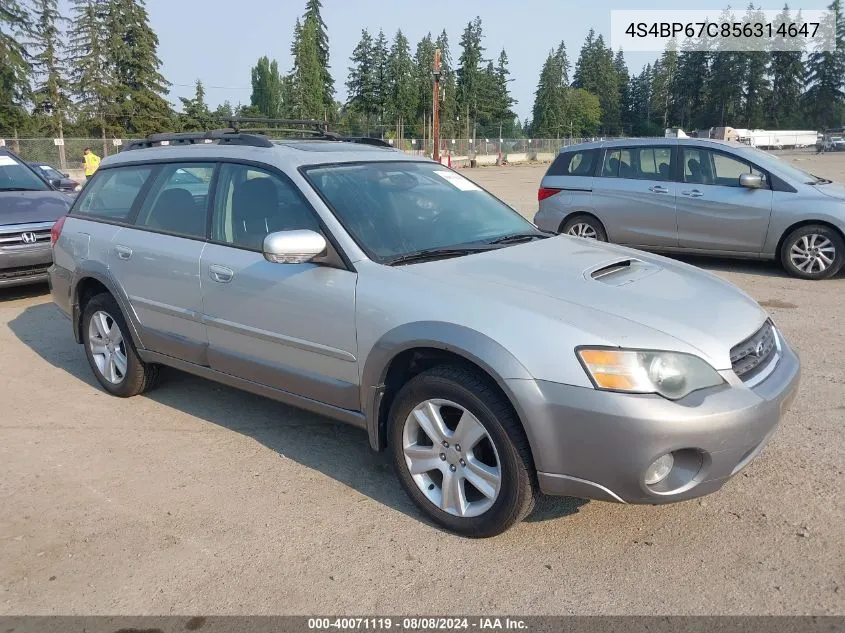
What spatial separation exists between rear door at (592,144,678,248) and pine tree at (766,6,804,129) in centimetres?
10559

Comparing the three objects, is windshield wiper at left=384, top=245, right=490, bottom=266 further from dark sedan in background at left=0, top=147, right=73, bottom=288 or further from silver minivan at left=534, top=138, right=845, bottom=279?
silver minivan at left=534, top=138, right=845, bottom=279

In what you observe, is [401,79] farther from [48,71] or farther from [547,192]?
[547,192]

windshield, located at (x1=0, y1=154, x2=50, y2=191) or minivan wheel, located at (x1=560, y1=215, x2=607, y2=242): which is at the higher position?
windshield, located at (x1=0, y1=154, x2=50, y2=191)

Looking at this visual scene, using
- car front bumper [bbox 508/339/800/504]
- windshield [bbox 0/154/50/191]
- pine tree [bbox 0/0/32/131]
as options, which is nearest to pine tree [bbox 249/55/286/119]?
pine tree [bbox 0/0/32/131]

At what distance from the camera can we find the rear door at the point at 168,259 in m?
4.30

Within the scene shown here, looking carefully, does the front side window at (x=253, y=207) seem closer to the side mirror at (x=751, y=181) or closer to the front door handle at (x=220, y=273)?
the front door handle at (x=220, y=273)

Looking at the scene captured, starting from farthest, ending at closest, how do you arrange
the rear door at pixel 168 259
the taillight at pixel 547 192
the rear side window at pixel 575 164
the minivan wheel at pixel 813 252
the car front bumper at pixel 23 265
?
the taillight at pixel 547 192 → the rear side window at pixel 575 164 → the minivan wheel at pixel 813 252 → the car front bumper at pixel 23 265 → the rear door at pixel 168 259

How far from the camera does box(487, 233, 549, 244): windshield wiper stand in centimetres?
399

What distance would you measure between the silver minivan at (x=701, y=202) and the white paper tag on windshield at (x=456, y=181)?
5.37 metres

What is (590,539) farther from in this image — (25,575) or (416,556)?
(25,575)

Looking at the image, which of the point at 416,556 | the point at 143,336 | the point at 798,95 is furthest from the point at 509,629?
the point at 798,95

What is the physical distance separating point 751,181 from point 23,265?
8.33 meters

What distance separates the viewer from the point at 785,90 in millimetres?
100812

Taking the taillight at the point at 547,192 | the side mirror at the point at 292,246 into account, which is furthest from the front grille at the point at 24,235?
the taillight at the point at 547,192
